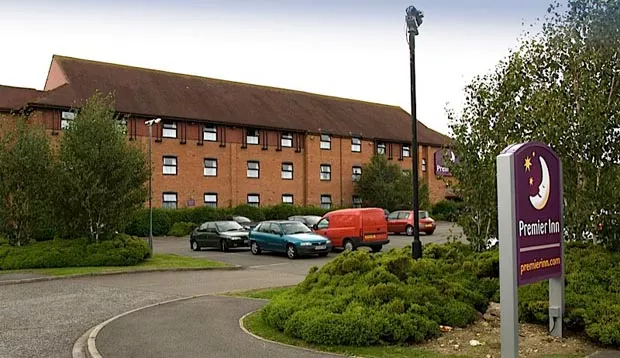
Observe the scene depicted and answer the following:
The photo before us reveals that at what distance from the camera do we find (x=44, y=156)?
22.4 meters

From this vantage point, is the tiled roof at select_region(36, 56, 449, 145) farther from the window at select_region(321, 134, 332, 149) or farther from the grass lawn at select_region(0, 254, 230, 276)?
the grass lawn at select_region(0, 254, 230, 276)

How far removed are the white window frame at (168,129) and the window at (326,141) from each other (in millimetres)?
12543

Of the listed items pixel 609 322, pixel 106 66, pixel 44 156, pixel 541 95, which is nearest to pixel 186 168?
pixel 106 66

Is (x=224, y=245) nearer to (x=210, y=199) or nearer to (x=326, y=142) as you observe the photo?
(x=210, y=199)

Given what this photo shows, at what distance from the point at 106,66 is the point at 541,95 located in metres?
39.1

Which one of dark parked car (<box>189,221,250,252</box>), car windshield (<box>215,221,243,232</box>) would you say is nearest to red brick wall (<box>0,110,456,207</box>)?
dark parked car (<box>189,221,250,252</box>)

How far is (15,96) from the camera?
131 feet

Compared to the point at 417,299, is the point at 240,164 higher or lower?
higher

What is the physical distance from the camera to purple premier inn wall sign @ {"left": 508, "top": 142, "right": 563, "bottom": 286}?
21.6ft

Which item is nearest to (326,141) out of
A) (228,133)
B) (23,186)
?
(228,133)

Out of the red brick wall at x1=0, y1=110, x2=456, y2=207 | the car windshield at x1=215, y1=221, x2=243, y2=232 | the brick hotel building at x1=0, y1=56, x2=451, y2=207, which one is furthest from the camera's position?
the red brick wall at x1=0, y1=110, x2=456, y2=207

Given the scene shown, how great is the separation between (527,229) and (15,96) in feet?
131

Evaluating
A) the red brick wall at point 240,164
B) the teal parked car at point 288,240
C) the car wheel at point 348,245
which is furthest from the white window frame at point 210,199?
the car wheel at point 348,245

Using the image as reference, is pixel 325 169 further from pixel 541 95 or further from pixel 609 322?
pixel 609 322
